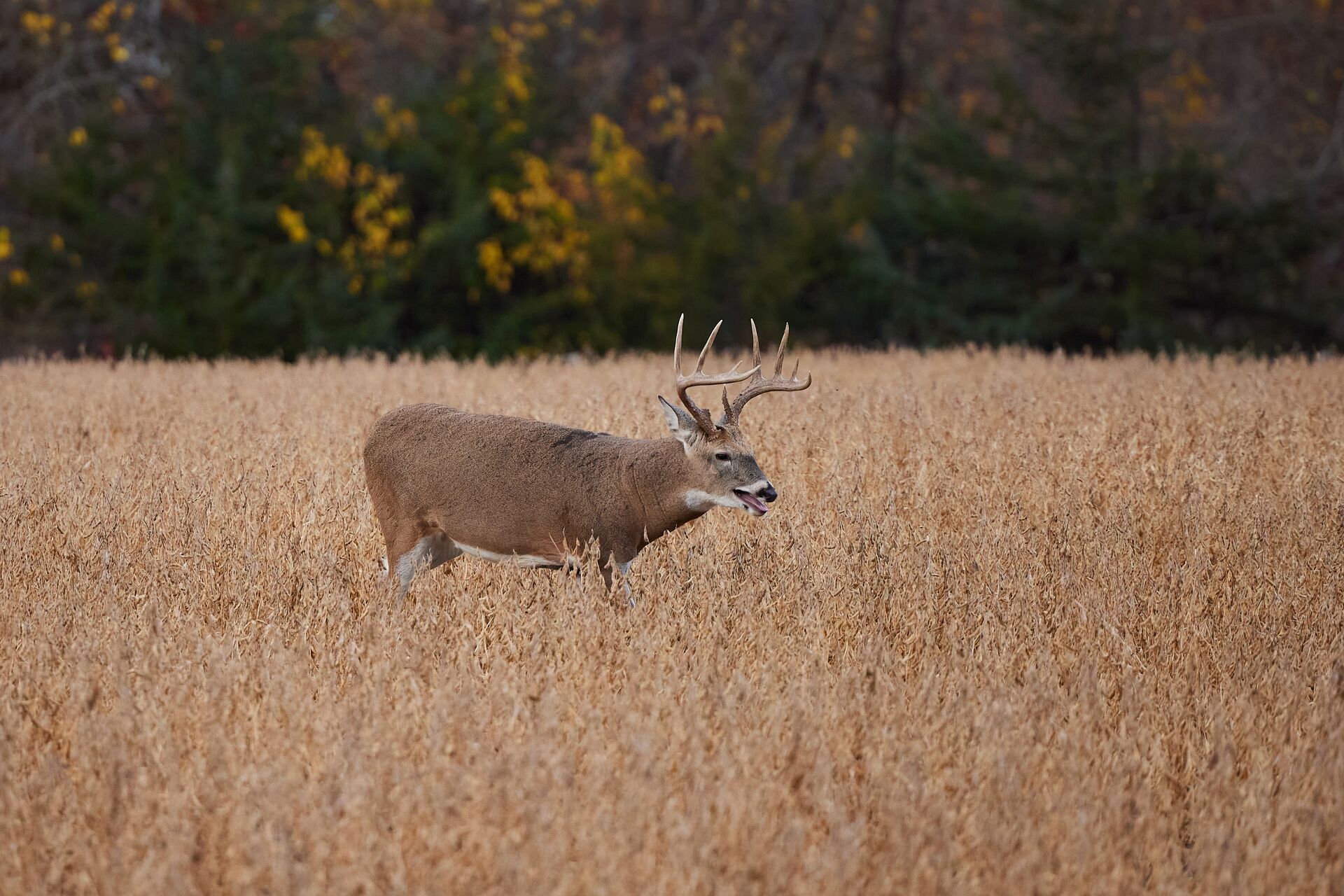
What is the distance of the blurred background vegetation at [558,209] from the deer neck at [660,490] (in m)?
16.2

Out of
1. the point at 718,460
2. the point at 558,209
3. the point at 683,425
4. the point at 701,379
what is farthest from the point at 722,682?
the point at 558,209

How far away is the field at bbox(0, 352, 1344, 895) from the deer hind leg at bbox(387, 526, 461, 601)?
0.19 m

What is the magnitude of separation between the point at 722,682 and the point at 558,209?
19674mm

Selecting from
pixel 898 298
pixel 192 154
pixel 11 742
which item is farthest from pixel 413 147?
pixel 11 742

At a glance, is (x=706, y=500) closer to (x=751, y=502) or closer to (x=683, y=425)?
(x=751, y=502)

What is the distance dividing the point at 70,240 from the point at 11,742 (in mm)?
20065

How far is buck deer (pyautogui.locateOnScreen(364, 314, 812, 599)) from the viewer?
5.98 m

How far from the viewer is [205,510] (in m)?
6.91

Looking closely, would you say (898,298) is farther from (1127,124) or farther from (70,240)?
(70,240)

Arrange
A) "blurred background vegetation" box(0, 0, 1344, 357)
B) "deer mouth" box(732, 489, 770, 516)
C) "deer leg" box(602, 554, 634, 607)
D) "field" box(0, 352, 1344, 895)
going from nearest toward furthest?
"field" box(0, 352, 1344, 895), "deer leg" box(602, 554, 634, 607), "deer mouth" box(732, 489, 770, 516), "blurred background vegetation" box(0, 0, 1344, 357)

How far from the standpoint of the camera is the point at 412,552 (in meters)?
6.22

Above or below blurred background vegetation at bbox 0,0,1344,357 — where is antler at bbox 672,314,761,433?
above

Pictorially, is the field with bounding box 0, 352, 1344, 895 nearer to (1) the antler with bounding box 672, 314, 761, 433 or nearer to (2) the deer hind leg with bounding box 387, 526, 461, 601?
(2) the deer hind leg with bounding box 387, 526, 461, 601

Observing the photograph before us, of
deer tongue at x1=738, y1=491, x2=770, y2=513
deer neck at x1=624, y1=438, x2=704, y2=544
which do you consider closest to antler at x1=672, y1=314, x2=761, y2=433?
deer neck at x1=624, y1=438, x2=704, y2=544
